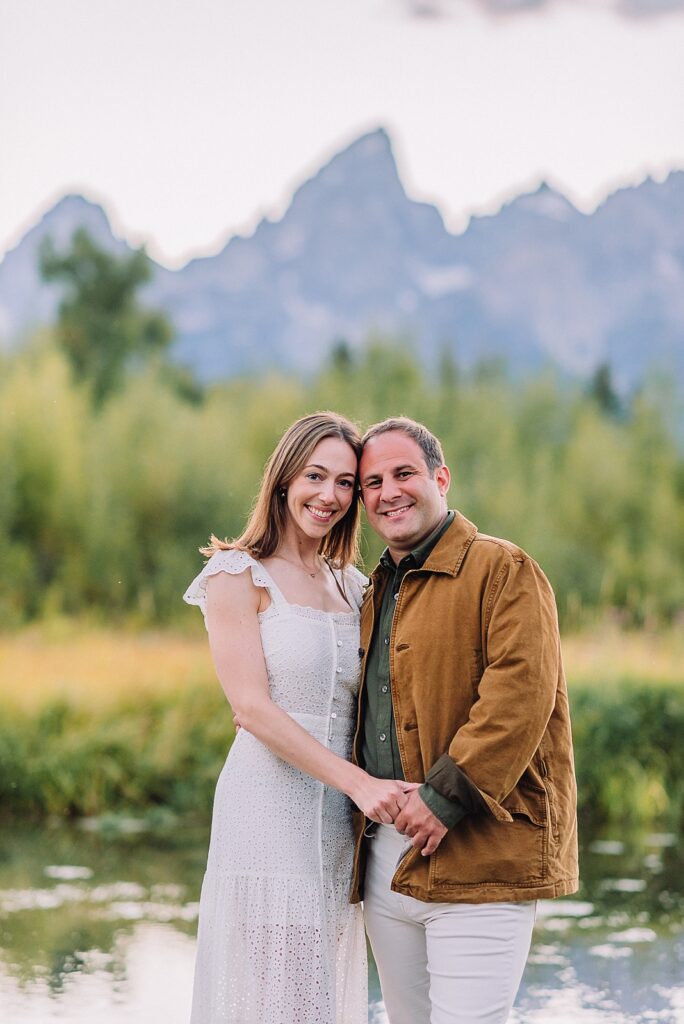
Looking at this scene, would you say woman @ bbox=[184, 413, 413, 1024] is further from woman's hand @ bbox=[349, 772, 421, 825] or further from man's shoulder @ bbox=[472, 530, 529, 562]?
man's shoulder @ bbox=[472, 530, 529, 562]

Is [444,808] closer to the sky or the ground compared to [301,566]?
closer to the ground

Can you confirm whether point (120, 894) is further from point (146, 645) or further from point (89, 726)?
point (146, 645)

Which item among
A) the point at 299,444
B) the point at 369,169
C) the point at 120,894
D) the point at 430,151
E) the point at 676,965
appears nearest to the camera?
the point at 299,444

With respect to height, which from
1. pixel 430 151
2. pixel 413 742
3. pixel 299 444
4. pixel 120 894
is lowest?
pixel 120 894

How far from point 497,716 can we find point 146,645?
23.1 feet

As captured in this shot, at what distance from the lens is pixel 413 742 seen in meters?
2.16

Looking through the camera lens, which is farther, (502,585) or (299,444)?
(299,444)

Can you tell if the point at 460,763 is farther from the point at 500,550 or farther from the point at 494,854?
the point at 500,550

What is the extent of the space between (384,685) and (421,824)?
27cm

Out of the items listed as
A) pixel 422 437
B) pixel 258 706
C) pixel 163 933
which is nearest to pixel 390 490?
pixel 422 437

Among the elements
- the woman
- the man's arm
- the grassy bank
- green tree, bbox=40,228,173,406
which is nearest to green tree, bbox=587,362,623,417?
green tree, bbox=40,228,173,406

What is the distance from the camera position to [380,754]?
7.38 ft

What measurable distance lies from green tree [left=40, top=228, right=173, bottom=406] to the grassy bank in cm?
434

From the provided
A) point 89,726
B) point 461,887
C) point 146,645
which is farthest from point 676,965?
point 146,645
